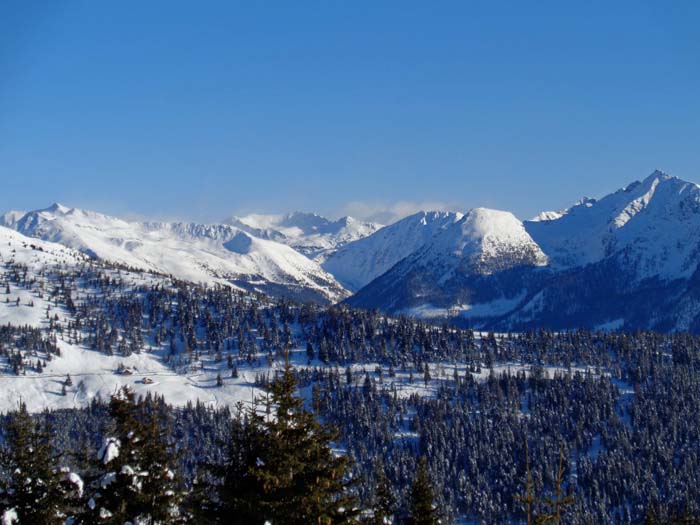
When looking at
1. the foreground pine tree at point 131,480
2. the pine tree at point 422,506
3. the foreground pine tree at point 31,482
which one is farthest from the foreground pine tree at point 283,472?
the pine tree at point 422,506

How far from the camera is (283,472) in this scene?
24.9 metres

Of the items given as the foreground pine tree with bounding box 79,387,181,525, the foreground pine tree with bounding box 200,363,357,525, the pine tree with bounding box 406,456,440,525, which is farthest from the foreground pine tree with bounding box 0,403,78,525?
the pine tree with bounding box 406,456,440,525

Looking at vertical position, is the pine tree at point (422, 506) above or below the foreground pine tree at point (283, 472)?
below

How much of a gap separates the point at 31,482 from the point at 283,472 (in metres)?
15.1

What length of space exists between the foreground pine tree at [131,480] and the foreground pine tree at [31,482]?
2411mm

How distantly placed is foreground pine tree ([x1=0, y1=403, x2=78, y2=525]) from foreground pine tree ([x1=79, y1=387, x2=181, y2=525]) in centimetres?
241

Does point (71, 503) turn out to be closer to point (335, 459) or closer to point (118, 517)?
point (118, 517)

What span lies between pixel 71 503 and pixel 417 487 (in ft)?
69.1

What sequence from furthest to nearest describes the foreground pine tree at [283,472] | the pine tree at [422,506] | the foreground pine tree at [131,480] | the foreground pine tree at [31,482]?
the pine tree at [422,506]
the foreground pine tree at [31,482]
the foreground pine tree at [131,480]
the foreground pine tree at [283,472]

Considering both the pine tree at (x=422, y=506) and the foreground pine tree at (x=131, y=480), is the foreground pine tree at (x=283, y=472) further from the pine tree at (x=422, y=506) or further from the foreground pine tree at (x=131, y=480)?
the pine tree at (x=422, y=506)

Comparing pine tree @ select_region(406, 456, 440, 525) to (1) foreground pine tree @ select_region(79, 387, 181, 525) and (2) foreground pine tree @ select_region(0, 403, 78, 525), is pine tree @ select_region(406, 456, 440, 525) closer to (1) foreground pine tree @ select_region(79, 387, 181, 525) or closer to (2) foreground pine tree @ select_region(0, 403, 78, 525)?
(1) foreground pine tree @ select_region(79, 387, 181, 525)

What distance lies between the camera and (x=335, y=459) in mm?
25781

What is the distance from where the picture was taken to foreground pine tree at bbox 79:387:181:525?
98.6 feet

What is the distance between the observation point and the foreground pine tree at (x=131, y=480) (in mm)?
30047
